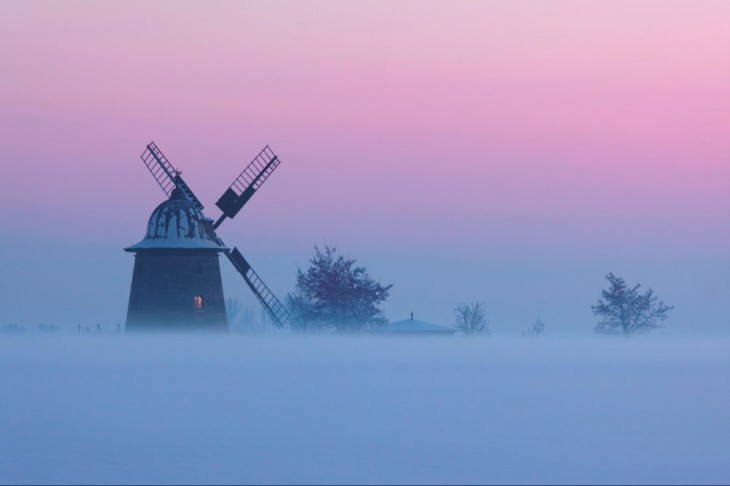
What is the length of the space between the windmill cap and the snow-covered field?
4.81 meters

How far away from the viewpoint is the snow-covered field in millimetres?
28078

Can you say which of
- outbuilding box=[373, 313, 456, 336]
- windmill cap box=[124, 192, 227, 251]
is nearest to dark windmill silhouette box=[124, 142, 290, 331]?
windmill cap box=[124, 192, 227, 251]

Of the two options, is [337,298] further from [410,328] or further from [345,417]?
[345,417]

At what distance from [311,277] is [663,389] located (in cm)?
2715

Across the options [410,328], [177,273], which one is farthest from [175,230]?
[410,328]

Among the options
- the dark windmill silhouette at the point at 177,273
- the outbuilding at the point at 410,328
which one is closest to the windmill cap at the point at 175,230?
the dark windmill silhouette at the point at 177,273

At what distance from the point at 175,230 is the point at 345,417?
63.3 feet

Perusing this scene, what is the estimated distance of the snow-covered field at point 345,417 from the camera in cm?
2808

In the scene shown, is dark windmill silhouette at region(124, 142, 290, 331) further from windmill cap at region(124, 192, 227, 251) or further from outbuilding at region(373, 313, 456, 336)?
outbuilding at region(373, 313, 456, 336)

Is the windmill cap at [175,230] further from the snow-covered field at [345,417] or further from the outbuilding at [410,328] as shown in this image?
the outbuilding at [410,328]

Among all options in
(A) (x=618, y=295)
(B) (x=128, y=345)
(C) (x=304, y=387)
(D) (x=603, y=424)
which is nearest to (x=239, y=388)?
(C) (x=304, y=387)

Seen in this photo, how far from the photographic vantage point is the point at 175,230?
5912cm

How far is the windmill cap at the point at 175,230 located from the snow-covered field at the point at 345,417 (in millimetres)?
4815

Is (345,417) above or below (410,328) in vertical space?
below
